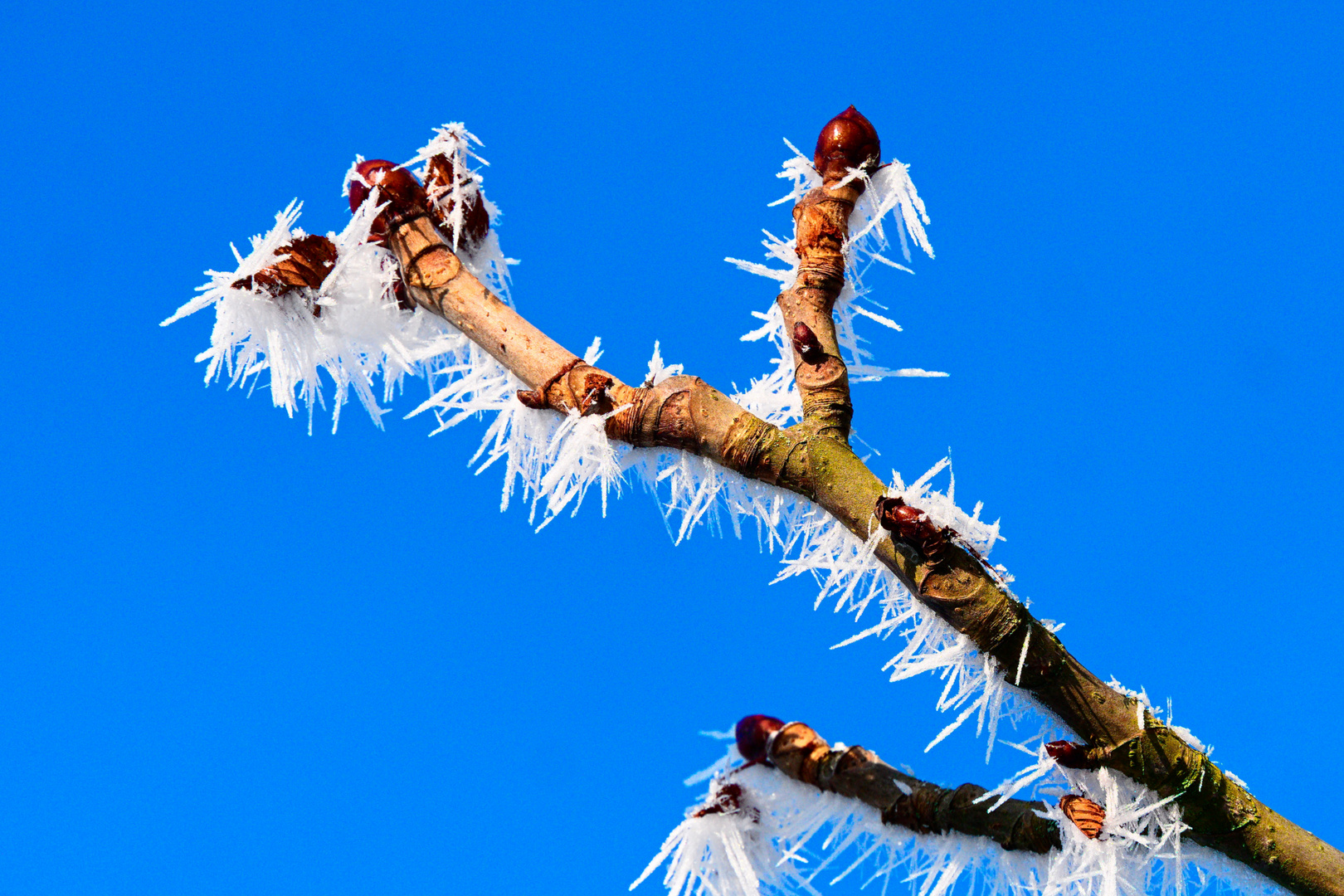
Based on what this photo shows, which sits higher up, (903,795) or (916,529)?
(916,529)

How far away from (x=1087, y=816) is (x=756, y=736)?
1.12m

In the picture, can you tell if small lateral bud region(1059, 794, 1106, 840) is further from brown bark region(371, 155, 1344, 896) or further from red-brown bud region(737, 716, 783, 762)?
red-brown bud region(737, 716, 783, 762)

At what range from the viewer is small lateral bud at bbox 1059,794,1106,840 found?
312 centimetres

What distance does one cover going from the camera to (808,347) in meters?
3.50

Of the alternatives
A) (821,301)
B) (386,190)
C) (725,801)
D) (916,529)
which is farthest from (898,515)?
(386,190)

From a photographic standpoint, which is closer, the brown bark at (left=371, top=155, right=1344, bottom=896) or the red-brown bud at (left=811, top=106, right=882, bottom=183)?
A: the brown bark at (left=371, top=155, right=1344, bottom=896)

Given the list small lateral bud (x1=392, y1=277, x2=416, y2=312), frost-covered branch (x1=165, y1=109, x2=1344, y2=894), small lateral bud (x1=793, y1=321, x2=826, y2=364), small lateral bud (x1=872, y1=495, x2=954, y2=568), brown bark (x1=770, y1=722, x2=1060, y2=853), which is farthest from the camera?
small lateral bud (x1=392, y1=277, x2=416, y2=312)

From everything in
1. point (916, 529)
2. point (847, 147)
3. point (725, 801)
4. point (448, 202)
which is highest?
point (847, 147)

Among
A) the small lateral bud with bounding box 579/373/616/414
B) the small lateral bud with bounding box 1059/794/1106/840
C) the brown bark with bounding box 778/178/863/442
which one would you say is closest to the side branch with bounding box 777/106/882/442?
the brown bark with bounding box 778/178/863/442

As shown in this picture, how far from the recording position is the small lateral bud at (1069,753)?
314cm

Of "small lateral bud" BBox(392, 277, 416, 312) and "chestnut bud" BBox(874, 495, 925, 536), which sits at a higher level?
"small lateral bud" BBox(392, 277, 416, 312)

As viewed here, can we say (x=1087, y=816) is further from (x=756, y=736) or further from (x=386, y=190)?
(x=386, y=190)

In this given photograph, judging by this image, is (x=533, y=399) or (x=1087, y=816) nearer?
(x=1087, y=816)

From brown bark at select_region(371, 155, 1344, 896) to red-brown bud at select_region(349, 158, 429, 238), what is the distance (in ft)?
2.47
